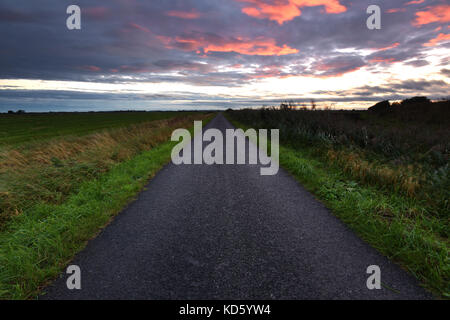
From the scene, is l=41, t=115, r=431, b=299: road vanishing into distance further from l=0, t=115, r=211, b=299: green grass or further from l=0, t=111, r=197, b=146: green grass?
l=0, t=111, r=197, b=146: green grass

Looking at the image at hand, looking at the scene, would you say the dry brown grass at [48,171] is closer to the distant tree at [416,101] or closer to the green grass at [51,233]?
the green grass at [51,233]

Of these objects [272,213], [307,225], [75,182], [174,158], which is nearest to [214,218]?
[272,213]

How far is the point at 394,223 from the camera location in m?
3.77

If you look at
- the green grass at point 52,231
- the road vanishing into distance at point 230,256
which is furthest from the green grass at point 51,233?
the road vanishing into distance at point 230,256

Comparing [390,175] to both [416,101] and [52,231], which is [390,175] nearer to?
[52,231]

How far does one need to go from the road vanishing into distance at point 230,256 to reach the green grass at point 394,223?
23cm

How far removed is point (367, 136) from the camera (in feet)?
31.9

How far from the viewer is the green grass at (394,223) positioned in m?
2.82

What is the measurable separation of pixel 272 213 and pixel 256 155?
5839mm

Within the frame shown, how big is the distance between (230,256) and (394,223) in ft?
9.51

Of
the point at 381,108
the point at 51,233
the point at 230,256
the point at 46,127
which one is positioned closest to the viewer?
the point at 230,256

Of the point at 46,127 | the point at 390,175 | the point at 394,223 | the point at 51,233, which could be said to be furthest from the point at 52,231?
the point at 46,127

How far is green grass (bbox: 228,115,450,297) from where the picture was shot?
2.82 m
